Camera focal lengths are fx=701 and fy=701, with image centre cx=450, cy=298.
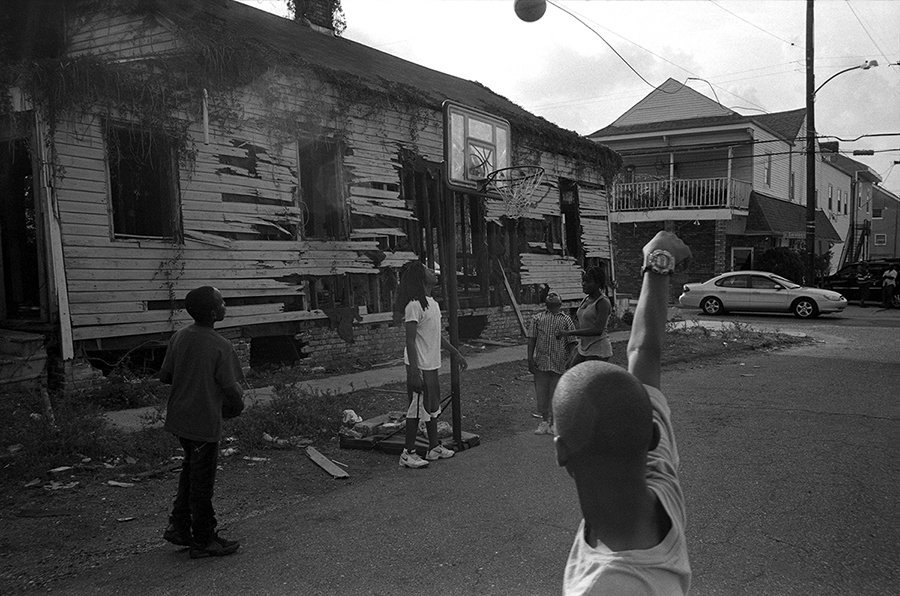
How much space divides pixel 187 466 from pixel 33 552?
A: 1.08m

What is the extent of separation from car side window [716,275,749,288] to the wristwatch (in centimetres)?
2257

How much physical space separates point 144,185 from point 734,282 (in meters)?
18.9

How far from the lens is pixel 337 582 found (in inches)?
150

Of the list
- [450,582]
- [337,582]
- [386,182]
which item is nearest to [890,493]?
[450,582]

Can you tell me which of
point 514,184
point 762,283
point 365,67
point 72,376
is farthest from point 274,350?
point 762,283

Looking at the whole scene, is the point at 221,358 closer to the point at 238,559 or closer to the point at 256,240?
the point at 238,559

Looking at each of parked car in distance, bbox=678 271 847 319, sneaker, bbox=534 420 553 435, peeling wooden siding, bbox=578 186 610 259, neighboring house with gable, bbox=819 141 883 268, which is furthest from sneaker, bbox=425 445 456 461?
neighboring house with gable, bbox=819 141 883 268

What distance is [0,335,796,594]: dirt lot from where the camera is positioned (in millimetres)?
4250

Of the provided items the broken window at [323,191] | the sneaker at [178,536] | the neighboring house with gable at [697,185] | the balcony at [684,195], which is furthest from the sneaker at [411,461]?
the neighboring house with gable at [697,185]

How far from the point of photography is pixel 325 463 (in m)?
6.24

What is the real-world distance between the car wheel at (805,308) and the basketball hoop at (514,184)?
1107 centimetres

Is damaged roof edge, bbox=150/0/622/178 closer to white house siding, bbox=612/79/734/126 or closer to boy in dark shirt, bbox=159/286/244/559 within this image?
boy in dark shirt, bbox=159/286/244/559

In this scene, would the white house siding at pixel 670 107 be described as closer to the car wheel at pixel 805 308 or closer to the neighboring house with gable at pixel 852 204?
the car wheel at pixel 805 308

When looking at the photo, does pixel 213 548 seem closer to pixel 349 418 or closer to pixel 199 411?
pixel 199 411
